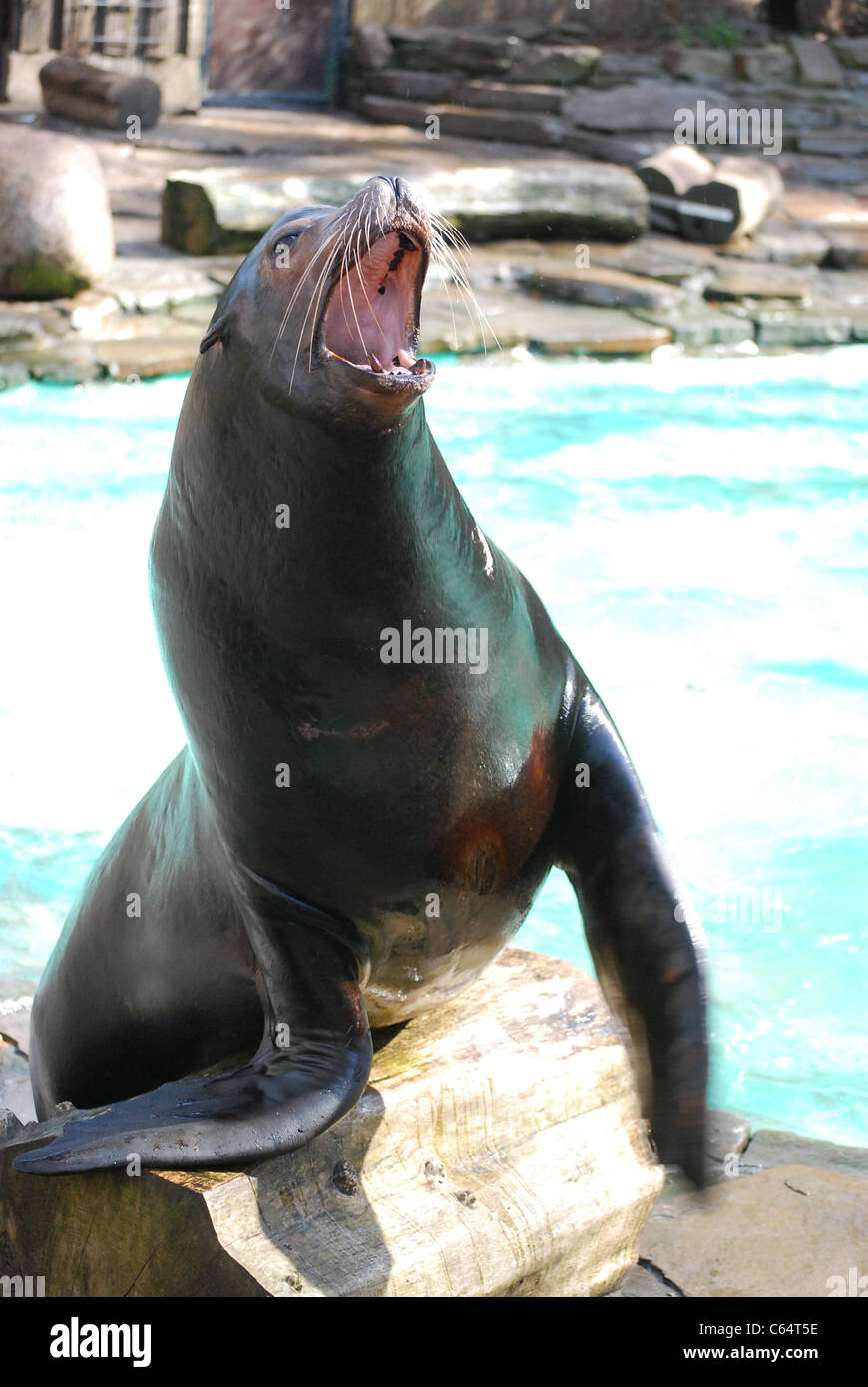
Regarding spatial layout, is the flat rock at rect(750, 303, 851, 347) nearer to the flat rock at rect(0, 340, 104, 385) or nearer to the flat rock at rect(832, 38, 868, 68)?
the flat rock at rect(0, 340, 104, 385)

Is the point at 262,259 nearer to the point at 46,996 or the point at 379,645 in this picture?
the point at 379,645

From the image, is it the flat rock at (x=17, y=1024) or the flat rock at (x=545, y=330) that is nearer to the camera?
the flat rock at (x=17, y=1024)

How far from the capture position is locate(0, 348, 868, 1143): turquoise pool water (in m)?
5.14

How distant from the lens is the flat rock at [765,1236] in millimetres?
2922

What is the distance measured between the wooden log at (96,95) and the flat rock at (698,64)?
725 cm

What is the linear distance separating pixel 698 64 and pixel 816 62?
1.56 metres

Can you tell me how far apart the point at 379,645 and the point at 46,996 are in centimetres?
130

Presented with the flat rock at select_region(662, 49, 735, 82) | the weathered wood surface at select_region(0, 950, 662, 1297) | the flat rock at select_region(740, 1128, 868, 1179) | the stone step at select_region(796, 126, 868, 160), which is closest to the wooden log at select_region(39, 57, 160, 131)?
the stone step at select_region(796, 126, 868, 160)

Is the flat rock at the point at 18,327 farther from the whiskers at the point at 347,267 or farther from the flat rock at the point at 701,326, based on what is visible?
the whiskers at the point at 347,267

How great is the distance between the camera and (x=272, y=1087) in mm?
2357

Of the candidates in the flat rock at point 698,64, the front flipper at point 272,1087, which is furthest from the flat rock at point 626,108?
the front flipper at point 272,1087

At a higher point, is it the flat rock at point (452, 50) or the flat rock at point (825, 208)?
the flat rock at point (452, 50)

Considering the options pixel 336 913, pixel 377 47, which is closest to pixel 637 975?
pixel 336 913

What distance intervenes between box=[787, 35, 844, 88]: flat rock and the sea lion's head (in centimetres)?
1999
